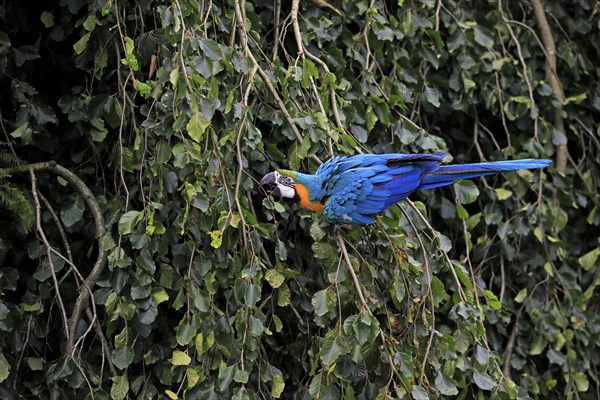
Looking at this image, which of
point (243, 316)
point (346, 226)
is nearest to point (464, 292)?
point (346, 226)

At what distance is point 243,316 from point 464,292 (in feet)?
2.45

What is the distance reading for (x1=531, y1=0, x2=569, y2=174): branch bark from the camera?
150 inches

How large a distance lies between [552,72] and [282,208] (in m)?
1.66

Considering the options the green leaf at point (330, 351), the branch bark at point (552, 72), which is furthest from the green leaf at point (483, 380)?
the branch bark at point (552, 72)

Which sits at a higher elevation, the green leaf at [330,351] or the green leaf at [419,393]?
the green leaf at [330,351]

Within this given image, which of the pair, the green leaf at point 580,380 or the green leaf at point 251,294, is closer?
the green leaf at point 251,294

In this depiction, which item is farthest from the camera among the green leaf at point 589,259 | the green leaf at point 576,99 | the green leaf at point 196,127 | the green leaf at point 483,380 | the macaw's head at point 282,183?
the green leaf at point 576,99

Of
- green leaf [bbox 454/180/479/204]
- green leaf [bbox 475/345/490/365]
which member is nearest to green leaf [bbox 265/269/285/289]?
green leaf [bbox 475/345/490/365]

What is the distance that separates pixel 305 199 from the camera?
8.66ft

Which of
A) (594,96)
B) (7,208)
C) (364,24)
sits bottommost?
(594,96)

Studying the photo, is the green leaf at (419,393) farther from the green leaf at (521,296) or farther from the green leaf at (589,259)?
the green leaf at (589,259)

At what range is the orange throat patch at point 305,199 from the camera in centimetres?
262

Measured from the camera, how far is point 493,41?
3684 mm

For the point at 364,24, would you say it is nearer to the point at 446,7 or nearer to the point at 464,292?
the point at 446,7
